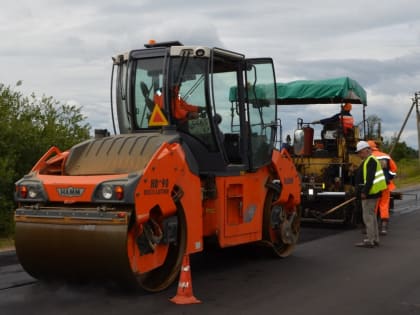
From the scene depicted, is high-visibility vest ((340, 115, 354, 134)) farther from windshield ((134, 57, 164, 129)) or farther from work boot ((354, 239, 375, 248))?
windshield ((134, 57, 164, 129))

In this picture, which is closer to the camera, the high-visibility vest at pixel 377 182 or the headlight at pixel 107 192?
the headlight at pixel 107 192

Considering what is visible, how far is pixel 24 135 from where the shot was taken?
12.6m

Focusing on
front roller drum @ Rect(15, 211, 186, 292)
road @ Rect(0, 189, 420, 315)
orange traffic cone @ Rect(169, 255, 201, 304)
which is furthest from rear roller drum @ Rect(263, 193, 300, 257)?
orange traffic cone @ Rect(169, 255, 201, 304)

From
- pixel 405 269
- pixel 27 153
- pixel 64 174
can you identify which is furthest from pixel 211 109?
pixel 27 153

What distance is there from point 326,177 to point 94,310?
841cm

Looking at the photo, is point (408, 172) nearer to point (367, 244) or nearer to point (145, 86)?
point (367, 244)

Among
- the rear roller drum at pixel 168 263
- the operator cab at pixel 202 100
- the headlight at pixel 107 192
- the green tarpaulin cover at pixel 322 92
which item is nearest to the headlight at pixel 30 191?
the headlight at pixel 107 192

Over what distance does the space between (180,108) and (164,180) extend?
1307 millimetres

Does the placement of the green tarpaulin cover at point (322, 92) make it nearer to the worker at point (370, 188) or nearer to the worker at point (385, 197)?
the worker at point (385, 197)

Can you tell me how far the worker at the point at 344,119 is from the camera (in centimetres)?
1391

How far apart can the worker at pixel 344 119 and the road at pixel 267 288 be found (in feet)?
13.7

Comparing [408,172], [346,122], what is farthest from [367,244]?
[408,172]

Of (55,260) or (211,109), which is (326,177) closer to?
(211,109)

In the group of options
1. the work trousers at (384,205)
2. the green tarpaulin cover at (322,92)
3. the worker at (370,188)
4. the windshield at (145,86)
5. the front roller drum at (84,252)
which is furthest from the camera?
the green tarpaulin cover at (322,92)
